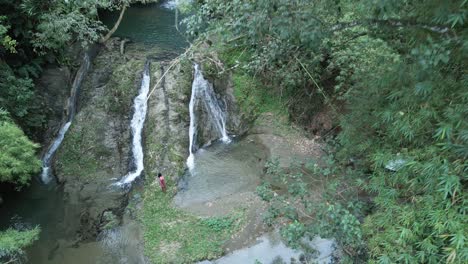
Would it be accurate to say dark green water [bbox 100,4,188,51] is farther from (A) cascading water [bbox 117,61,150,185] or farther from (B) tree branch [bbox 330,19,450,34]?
(B) tree branch [bbox 330,19,450,34]

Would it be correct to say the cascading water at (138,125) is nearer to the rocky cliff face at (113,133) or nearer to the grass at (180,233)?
the rocky cliff face at (113,133)

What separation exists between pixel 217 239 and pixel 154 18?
14.7 m

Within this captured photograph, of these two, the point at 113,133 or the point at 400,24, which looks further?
the point at 113,133

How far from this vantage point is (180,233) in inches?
387

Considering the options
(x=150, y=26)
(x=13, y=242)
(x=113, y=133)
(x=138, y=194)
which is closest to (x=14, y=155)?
(x=13, y=242)

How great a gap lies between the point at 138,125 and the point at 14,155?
469cm

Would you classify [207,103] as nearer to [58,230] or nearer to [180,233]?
[180,233]

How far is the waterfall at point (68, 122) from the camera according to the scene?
1235 cm

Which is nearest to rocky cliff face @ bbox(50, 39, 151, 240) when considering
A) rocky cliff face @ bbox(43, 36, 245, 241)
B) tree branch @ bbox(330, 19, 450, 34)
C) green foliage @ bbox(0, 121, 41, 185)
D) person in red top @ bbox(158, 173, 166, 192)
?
rocky cliff face @ bbox(43, 36, 245, 241)

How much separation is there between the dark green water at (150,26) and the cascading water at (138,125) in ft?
11.7

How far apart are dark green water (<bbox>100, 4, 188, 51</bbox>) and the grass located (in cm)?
911

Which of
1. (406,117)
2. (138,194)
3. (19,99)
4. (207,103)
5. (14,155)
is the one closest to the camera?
(406,117)

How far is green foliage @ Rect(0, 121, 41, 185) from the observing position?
8789mm

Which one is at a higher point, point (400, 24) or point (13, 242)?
point (400, 24)
